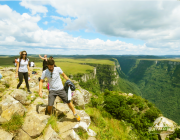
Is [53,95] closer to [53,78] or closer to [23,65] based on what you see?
[53,78]

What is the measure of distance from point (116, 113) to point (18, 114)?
354 inches

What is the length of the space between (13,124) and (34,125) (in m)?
0.85

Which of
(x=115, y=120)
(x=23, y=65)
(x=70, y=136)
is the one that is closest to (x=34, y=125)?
(x=70, y=136)

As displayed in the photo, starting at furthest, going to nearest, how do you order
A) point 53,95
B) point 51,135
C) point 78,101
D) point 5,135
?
point 78,101
point 53,95
point 51,135
point 5,135

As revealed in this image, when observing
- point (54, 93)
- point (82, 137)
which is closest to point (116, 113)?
point (82, 137)

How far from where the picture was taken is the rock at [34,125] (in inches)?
154

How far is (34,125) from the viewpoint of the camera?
4082 millimetres

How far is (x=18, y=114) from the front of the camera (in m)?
4.45

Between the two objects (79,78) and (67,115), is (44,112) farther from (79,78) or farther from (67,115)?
(79,78)

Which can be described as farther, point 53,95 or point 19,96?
point 19,96

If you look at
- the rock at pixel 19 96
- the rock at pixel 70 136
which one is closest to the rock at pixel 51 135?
the rock at pixel 70 136

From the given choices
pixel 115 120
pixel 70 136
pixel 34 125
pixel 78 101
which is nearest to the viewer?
pixel 70 136

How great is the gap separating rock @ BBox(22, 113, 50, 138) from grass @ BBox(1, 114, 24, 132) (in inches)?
8.1

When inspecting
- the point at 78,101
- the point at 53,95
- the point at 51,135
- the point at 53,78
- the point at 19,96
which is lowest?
the point at 78,101
